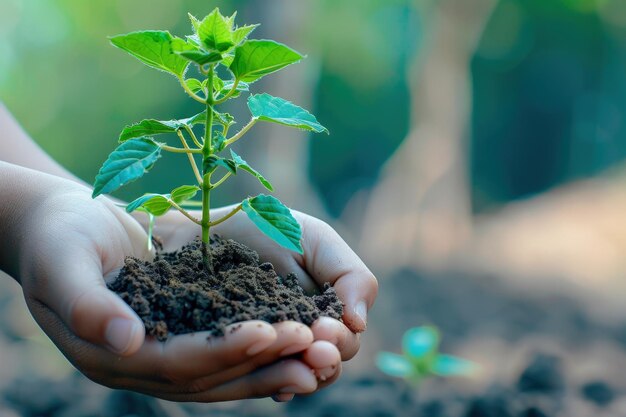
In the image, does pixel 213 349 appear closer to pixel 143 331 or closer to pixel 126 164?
pixel 143 331

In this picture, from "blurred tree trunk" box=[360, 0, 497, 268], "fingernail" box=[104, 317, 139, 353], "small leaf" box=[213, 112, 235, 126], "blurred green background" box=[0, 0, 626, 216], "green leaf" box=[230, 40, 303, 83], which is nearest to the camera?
"fingernail" box=[104, 317, 139, 353]

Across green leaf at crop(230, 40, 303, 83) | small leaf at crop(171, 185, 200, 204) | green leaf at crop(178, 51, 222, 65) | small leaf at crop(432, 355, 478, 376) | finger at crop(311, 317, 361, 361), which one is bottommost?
finger at crop(311, 317, 361, 361)

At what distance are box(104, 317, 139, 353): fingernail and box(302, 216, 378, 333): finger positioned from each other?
36cm

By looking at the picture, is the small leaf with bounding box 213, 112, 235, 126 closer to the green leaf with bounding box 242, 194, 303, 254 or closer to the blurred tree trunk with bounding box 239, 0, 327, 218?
the green leaf with bounding box 242, 194, 303, 254

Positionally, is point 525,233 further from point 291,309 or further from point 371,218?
point 291,309

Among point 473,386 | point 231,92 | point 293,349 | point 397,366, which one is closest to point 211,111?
point 231,92

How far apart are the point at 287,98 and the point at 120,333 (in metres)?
2.00

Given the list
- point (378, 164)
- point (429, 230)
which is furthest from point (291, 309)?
point (378, 164)

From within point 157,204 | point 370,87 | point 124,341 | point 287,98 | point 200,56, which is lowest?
point 124,341

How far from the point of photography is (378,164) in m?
4.07

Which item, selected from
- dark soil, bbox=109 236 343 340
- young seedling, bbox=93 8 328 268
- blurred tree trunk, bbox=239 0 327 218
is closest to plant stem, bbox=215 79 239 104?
young seedling, bbox=93 8 328 268

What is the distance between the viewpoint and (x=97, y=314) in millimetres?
799

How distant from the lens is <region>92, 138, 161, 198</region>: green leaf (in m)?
0.85

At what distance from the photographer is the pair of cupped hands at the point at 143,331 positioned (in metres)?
0.81
